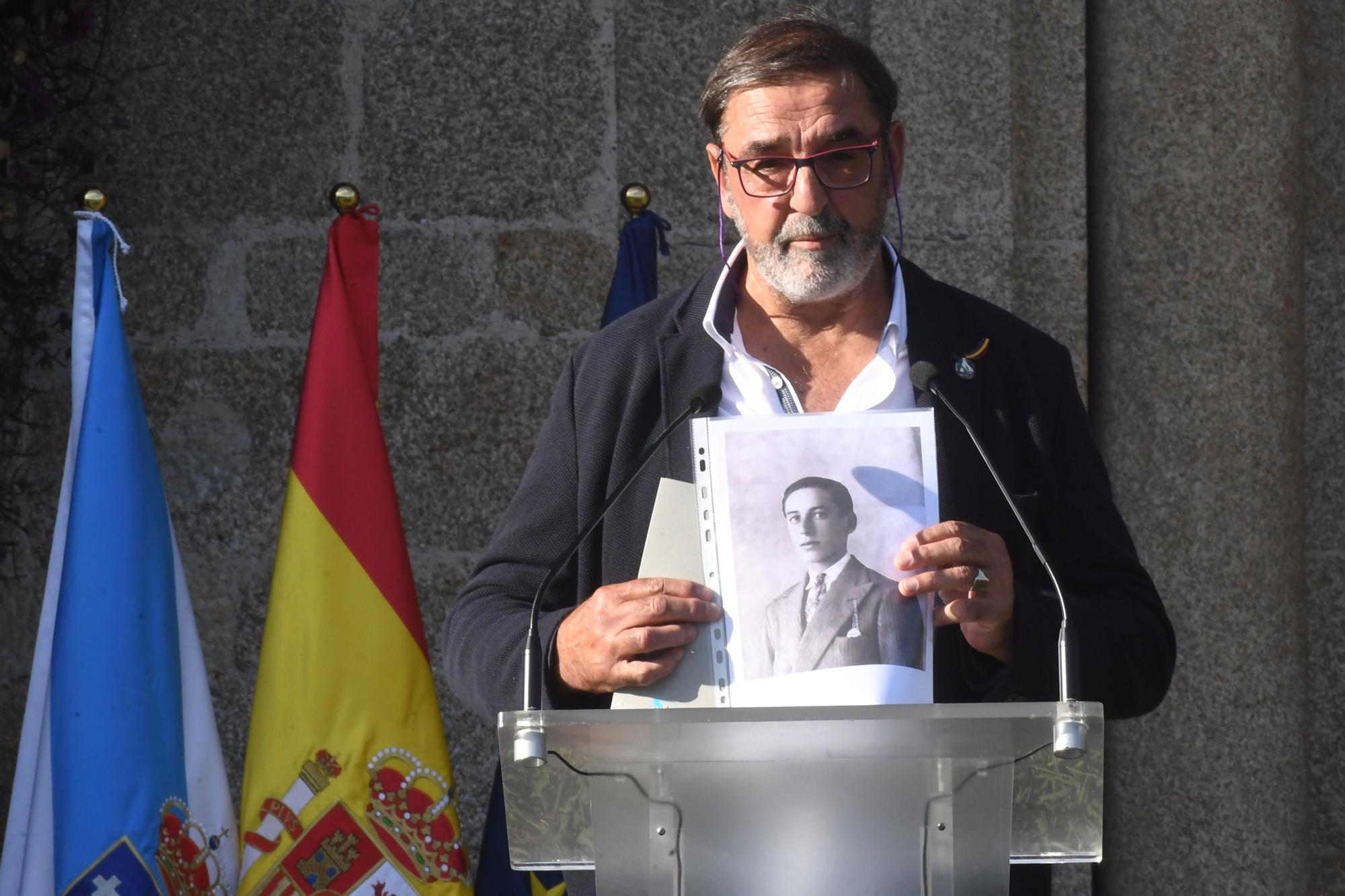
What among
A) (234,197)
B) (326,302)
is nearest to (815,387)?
(326,302)

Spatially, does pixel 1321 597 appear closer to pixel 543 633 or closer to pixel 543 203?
pixel 543 203

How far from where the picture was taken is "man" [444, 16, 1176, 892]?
1.98 m

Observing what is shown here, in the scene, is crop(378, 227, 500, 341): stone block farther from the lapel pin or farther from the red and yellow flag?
the lapel pin

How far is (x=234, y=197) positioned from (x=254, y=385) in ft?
1.28

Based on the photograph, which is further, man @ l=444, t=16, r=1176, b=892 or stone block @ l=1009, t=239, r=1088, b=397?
stone block @ l=1009, t=239, r=1088, b=397

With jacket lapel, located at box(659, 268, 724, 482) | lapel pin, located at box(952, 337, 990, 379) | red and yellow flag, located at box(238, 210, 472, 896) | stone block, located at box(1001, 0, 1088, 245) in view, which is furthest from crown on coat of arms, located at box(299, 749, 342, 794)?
stone block, located at box(1001, 0, 1088, 245)

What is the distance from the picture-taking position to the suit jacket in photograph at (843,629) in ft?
5.04

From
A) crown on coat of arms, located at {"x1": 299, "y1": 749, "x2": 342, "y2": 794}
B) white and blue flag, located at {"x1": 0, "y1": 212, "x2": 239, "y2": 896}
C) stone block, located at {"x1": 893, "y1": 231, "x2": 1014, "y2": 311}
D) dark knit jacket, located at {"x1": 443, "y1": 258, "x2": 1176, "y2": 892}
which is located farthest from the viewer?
stone block, located at {"x1": 893, "y1": 231, "x2": 1014, "y2": 311}

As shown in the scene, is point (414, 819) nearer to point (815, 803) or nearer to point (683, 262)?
point (683, 262)

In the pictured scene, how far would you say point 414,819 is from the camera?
2.58 m

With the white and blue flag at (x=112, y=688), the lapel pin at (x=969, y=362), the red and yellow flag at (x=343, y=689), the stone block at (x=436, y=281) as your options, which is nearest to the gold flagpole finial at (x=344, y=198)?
the red and yellow flag at (x=343, y=689)

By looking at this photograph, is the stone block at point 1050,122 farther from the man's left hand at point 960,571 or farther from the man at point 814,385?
the man's left hand at point 960,571

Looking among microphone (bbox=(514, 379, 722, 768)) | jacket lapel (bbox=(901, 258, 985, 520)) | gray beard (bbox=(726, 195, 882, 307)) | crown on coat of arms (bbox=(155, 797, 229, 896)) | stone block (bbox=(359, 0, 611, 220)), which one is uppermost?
stone block (bbox=(359, 0, 611, 220))

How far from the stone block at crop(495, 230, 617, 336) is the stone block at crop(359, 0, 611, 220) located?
0.06m
